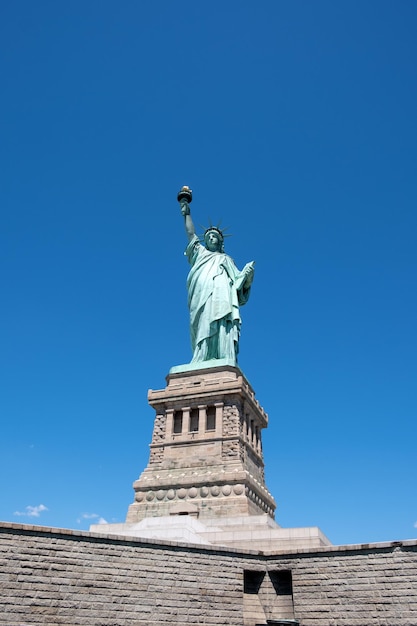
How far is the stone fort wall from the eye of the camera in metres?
11.9

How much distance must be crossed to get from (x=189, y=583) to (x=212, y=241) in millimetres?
22719

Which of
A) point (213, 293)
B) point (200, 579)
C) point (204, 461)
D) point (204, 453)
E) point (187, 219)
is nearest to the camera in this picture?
point (200, 579)

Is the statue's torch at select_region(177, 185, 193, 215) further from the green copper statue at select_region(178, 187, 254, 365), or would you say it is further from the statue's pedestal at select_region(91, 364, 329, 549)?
the statue's pedestal at select_region(91, 364, 329, 549)

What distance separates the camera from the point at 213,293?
30.2 metres

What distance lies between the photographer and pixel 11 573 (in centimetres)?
1172

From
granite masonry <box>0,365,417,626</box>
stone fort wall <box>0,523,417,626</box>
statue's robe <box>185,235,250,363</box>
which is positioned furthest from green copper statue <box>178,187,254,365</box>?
stone fort wall <box>0,523,417,626</box>

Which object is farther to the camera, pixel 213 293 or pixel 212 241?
pixel 212 241

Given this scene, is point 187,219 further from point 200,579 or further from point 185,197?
point 200,579

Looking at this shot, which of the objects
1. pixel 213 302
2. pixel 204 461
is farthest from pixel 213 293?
pixel 204 461

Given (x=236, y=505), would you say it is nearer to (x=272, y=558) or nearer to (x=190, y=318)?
(x=272, y=558)

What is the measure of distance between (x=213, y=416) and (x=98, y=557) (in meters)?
13.5

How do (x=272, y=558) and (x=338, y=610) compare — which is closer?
(x=338, y=610)

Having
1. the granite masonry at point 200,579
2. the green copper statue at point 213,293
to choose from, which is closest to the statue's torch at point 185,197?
the green copper statue at point 213,293

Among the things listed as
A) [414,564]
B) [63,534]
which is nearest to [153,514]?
[63,534]
